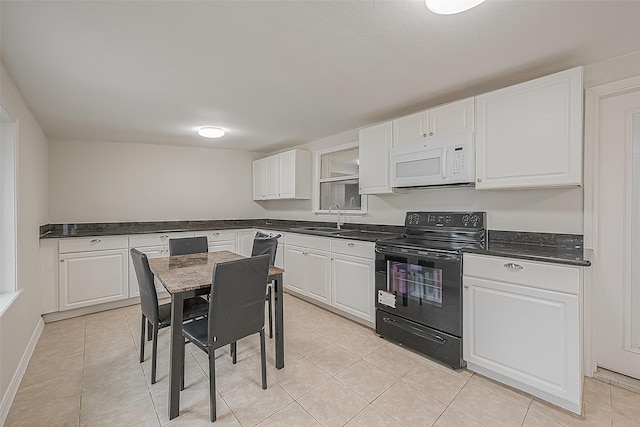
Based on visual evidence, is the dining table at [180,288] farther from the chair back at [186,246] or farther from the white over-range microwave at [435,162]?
the white over-range microwave at [435,162]

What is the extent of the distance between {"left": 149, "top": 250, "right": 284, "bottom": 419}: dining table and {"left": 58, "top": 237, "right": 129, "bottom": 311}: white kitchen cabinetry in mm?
1494

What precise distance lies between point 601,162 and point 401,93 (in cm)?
152

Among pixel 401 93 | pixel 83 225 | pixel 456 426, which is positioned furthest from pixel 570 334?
pixel 83 225

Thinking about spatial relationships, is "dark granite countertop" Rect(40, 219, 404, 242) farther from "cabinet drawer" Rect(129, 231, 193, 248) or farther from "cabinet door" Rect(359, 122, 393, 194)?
"cabinet door" Rect(359, 122, 393, 194)

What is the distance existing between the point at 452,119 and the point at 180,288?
7.83 ft

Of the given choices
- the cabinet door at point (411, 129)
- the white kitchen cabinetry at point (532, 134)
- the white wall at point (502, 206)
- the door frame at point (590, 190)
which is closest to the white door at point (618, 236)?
the door frame at point (590, 190)

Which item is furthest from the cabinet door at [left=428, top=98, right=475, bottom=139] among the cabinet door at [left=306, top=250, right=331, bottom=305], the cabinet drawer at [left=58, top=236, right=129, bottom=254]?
the cabinet drawer at [left=58, top=236, right=129, bottom=254]

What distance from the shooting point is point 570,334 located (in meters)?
1.69

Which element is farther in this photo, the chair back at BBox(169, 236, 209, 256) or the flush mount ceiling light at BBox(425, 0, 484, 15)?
the chair back at BBox(169, 236, 209, 256)

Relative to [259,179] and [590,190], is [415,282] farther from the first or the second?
[259,179]

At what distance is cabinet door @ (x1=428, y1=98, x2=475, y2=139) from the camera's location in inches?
91.4

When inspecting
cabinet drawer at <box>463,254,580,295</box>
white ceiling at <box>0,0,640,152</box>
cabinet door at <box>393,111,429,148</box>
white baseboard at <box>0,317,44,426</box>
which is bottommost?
white baseboard at <box>0,317,44,426</box>

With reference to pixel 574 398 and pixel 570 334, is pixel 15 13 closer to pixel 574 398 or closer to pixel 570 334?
pixel 570 334

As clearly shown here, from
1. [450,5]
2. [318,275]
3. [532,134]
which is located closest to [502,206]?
[532,134]
